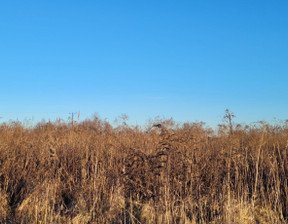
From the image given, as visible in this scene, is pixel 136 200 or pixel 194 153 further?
pixel 194 153

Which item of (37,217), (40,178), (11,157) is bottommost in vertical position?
(37,217)

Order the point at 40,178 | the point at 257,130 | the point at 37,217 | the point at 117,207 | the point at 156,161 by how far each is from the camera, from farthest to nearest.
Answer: the point at 257,130 < the point at 40,178 < the point at 156,161 < the point at 117,207 < the point at 37,217

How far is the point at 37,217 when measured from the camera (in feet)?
13.5

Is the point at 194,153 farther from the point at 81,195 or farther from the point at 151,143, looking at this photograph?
the point at 81,195

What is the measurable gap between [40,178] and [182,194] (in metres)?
2.70

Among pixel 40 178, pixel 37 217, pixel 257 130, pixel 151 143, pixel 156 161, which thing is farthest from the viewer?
pixel 257 130

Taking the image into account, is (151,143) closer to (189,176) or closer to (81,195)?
(189,176)

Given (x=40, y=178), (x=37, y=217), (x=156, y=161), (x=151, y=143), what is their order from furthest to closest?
(x=151, y=143)
(x=40, y=178)
(x=156, y=161)
(x=37, y=217)

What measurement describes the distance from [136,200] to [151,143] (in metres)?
1.39

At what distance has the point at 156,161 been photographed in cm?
494

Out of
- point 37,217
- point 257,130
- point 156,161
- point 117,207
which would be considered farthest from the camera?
point 257,130

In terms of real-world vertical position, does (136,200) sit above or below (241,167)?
below

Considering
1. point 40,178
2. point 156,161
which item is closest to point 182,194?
point 156,161

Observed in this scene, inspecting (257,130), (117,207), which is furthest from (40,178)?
(257,130)
